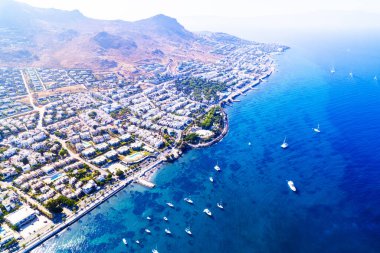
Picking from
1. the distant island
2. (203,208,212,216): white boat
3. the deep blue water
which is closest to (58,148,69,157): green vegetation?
the distant island

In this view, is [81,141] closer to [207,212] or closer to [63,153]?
[63,153]

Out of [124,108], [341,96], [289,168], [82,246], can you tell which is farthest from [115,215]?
[341,96]

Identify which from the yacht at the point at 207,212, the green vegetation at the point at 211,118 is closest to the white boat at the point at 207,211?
the yacht at the point at 207,212

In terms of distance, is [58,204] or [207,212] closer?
[207,212]

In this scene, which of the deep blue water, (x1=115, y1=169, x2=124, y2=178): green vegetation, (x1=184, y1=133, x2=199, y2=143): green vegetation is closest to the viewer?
the deep blue water

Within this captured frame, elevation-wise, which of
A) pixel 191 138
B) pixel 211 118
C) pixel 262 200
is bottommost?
pixel 262 200

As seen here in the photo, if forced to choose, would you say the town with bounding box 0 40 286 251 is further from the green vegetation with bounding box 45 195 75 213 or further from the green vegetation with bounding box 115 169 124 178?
the green vegetation with bounding box 115 169 124 178

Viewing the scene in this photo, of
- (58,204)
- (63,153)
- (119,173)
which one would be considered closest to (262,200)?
(119,173)

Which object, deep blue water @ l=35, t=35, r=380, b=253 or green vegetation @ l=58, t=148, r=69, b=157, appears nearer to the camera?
deep blue water @ l=35, t=35, r=380, b=253
